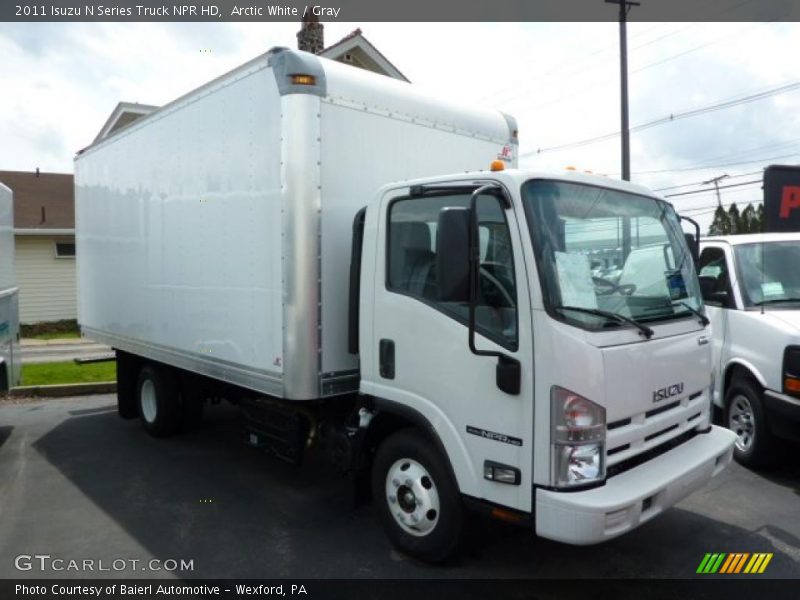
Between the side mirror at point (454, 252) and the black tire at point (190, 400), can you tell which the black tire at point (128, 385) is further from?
the side mirror at point (454, 252)

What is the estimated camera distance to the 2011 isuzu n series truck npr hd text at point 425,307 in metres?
3.13

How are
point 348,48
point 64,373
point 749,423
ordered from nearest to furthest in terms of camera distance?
point 749,423, point 64,373, point 348,48

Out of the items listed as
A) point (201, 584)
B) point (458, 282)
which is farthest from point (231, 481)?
point (458, 282)

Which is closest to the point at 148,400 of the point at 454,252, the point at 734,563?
the point at 454,252

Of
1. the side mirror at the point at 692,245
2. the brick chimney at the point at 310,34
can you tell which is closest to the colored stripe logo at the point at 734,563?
the side mirror at the point at 692,245

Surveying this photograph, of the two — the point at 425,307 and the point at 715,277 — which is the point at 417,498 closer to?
the point at 425,307

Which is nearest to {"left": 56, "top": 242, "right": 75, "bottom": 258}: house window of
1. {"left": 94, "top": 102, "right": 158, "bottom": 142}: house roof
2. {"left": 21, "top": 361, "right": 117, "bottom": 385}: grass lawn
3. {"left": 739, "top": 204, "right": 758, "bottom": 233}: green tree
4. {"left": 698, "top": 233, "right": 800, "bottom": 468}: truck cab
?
{"left": 94, "top": 102, "right": 158, "bottom": 142}: house roof

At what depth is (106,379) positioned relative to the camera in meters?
10.5

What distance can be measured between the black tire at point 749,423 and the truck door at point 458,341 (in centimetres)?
341

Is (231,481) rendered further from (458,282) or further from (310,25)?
(310,25)

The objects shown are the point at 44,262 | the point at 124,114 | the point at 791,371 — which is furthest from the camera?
the point at 44,262

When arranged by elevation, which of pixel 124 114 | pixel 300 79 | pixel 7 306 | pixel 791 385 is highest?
pixel 124 114

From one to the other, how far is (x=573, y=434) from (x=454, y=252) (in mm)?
1116

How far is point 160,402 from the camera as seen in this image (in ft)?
22.3
